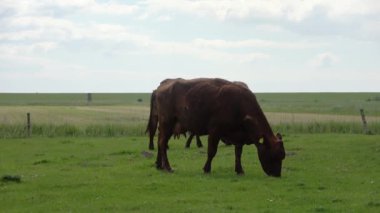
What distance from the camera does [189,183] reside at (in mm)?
13836

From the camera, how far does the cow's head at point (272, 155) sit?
49.2 ft

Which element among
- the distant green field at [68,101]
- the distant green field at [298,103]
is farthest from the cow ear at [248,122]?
the distant green field at [68,101]

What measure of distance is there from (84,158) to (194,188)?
7913 mm

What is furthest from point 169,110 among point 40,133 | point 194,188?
point 40,133

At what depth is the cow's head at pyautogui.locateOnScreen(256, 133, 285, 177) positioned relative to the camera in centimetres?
1499

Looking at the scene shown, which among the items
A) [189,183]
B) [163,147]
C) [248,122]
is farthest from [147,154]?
[189,183]

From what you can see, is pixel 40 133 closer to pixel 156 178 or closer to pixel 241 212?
pixel 156 178

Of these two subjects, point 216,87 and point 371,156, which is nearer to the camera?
point 216,87

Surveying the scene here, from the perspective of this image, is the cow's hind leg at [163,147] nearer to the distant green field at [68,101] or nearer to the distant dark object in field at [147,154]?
the distant dark object in field at [147,154]

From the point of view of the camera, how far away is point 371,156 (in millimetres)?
19234

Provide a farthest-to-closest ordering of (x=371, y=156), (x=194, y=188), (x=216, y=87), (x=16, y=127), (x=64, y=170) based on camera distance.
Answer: (x=16, y=127) < (x=371, y=156) < (x=64, y=170) < (x=216, y=87) < (x=194, y=188)

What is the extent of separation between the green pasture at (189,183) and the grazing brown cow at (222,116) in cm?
57

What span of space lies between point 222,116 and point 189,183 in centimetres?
223

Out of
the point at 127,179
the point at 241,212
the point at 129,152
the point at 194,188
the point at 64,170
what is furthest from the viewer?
the point at 129,152
